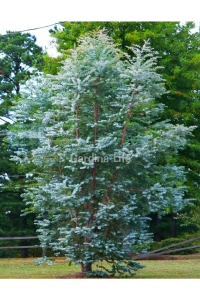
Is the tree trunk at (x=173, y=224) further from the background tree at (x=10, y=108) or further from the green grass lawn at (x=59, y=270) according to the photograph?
the background tree at (x=10, y=108)

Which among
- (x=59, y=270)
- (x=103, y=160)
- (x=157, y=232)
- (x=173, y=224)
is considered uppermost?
(x=103, y=160)

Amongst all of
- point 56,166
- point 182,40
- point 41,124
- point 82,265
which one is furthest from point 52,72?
point 82,265

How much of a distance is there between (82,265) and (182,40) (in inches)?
134

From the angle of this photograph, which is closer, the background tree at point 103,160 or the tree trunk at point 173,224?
the background tree at point 103,160

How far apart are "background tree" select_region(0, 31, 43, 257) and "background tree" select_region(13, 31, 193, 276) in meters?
0.19

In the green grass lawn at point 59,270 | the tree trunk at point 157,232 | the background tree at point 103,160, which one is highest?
the background tree at point 103,160

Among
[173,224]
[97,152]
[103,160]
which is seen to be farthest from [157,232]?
[97,152]

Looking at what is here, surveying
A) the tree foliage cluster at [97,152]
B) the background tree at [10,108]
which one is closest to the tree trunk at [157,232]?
the tree foliage cluster at [97,152]

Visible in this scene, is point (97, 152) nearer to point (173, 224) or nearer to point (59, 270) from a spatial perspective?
point (173, 224)

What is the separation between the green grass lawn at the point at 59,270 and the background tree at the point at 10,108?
0.15 metres

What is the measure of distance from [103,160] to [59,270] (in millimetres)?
1512

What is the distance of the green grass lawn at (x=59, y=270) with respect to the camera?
8930mm

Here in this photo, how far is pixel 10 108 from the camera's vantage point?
9.38 meters
